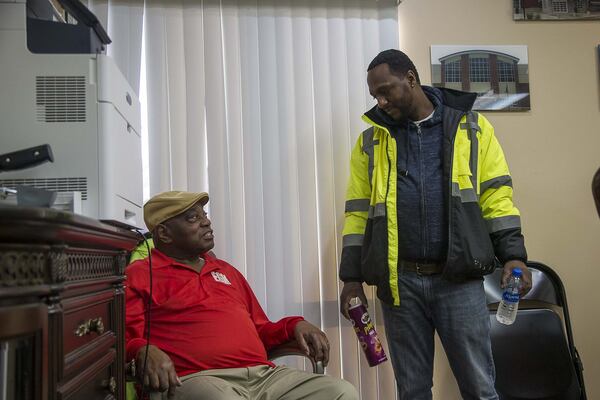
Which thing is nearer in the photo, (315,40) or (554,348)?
(554,348)

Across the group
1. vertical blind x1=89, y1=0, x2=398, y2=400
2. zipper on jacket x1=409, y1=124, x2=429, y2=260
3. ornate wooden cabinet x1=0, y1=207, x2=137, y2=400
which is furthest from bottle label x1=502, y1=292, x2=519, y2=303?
ornate wooden cabinet x1=0, y1=207, x2=137, y2=400

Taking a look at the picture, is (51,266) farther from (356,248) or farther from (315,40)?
(315,40)

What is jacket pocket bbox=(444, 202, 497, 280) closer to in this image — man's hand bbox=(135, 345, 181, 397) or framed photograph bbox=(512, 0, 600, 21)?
man's hand bbox=(135, 345, 181, 397)

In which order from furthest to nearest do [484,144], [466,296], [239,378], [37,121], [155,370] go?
[484,144]
[466,296]
[239,378]
[155,370]
[37,121]

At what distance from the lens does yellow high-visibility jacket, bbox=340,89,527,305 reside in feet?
6.68

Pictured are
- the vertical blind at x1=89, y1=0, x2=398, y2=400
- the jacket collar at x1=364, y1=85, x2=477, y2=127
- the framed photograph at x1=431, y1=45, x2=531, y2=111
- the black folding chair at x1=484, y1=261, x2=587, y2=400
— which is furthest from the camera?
the framed photograph at x1=431, y1=45, x2=531, y2=111

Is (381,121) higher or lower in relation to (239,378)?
higher

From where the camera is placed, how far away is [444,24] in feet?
9.61

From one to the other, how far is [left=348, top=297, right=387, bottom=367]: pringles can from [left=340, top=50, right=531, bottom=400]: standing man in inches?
2.8

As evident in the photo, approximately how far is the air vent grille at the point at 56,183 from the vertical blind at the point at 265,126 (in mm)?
1265

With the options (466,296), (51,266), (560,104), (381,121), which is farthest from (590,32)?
(51,266)

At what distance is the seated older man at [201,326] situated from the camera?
1890 mm

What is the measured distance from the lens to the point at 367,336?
213 centimetres

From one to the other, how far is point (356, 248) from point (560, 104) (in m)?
1.44
